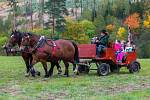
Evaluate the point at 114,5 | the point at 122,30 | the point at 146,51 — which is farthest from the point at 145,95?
the point at 114,5

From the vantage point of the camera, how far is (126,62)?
20734 mm

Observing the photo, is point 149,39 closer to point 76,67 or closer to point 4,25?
point 4,25

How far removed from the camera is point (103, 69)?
19547mm

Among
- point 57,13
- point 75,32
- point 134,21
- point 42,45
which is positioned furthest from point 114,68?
point 134,21

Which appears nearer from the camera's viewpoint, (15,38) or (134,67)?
(15,38)

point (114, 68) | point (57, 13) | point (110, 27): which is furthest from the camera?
point (110, 27)

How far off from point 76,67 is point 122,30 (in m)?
67.5

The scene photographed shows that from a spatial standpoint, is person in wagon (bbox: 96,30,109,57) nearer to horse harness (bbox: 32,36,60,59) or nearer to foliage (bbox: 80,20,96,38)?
horse harness (bbox: 32,36,60,59)

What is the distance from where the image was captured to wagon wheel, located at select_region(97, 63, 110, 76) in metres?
19.4

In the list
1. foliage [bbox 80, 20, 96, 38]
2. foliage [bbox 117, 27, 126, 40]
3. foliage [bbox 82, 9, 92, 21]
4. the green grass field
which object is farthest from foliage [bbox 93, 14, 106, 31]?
the green grass field

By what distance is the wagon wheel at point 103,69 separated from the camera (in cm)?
1939

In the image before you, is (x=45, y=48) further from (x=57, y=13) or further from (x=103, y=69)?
(x=57, y=13)

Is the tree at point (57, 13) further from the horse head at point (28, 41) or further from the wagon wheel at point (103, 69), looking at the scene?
the horse head at point (28, 41)

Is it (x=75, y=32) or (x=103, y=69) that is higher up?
(x=103, y=69)
